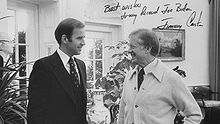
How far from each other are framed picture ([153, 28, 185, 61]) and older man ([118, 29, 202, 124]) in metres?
3.43

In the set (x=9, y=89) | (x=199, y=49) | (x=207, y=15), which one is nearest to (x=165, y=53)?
(x=199, y=49)

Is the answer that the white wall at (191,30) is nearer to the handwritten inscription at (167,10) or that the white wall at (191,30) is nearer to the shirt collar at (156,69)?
the handwritten inscription at (167,10)

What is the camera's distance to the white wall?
5065mm

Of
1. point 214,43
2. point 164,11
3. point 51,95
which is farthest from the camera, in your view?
point 214,43

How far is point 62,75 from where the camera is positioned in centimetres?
171

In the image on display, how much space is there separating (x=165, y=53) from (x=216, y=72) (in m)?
1.31

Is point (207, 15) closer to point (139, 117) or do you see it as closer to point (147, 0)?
point (147, 0)

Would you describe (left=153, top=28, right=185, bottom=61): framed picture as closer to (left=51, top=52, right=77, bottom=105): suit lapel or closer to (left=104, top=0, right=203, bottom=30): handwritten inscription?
(left=104, top=0, right=203, bottom=30): handwritten inscription

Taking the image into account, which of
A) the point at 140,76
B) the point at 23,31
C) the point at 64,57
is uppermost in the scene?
the point at 23,31

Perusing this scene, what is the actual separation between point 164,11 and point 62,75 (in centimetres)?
379

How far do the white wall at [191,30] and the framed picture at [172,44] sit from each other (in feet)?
0.35

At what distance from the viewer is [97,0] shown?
445 cm
